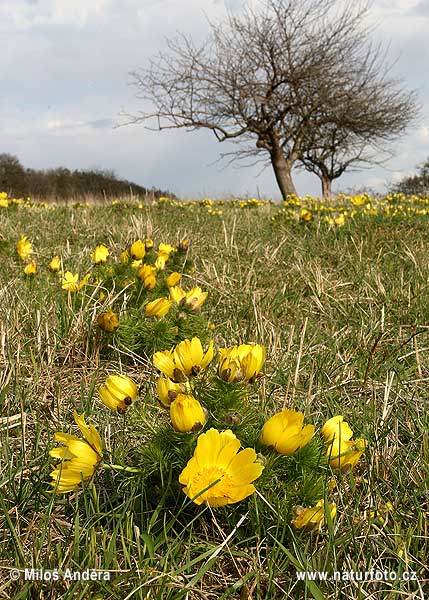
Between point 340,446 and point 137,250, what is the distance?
1.62 metres

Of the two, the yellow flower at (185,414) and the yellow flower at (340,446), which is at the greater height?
the yellow flower at (185,414)

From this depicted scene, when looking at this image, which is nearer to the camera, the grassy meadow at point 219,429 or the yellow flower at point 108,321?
the grassy meadow at point 219,429

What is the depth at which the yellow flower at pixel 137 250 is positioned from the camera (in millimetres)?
2533

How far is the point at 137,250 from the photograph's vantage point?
2549 mm

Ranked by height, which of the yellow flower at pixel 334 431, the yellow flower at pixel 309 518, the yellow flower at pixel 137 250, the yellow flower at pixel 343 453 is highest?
the yellow flower at pixel 137 250

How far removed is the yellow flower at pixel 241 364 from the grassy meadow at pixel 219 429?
0.09ft

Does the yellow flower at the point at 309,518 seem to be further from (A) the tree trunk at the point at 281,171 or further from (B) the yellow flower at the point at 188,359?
(A) the tree trunk at the point at 281,171

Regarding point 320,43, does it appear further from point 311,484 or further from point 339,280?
point 311,484

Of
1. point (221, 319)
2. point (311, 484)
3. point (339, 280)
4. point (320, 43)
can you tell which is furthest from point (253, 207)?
point (320, 43)

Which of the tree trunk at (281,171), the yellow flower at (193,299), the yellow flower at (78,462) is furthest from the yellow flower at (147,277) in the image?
the tree trunk at (281,171)

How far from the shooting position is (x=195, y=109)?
1861 cm

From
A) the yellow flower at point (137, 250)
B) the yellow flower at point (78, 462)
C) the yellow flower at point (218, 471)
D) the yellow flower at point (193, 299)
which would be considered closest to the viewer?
the yellow flower at point (218, 471)

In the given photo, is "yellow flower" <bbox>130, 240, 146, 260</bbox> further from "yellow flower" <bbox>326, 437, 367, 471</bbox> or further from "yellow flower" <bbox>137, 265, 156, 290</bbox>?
"yellow flower" <bbox>326, 437, 367, 471</bbox>

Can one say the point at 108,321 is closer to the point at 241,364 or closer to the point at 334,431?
the point at 241,364
